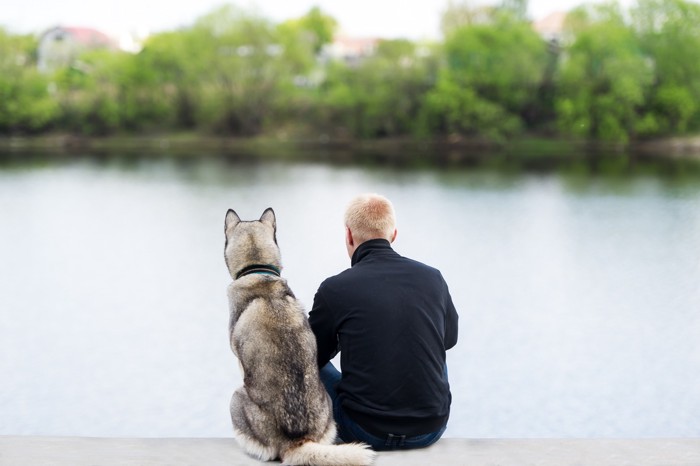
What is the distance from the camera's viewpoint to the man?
371 centimetres

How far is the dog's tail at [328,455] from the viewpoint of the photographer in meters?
3.64

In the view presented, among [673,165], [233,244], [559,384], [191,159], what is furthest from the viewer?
[191,159]

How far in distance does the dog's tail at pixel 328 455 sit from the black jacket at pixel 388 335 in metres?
0.23

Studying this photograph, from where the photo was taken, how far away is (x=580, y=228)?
60.7 ft

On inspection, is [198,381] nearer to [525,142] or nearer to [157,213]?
[157,213]

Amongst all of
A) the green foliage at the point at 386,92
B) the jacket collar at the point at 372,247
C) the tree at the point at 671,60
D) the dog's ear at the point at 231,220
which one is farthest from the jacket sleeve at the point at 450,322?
the green foliage at the point at 386,92

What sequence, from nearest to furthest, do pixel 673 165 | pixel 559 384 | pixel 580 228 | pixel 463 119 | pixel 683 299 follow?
1. pixel 559 384
2. pixel 683 299
3. pixel 580 228
4. pixel 673 165
5. pixel 463 119

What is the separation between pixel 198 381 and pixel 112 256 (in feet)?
26.0

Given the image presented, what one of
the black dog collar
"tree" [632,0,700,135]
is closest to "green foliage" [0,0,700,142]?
"tree" [632,0,700,135]

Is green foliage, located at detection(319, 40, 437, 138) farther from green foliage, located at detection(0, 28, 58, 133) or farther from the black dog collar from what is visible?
the black dog collar

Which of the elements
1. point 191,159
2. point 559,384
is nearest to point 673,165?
point 191,159

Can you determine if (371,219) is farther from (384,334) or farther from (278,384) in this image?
(278,384)

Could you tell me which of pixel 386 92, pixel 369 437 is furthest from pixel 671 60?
pixel 369 437

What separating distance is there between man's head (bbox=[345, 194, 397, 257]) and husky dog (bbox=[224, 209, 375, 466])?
1.48 feet
